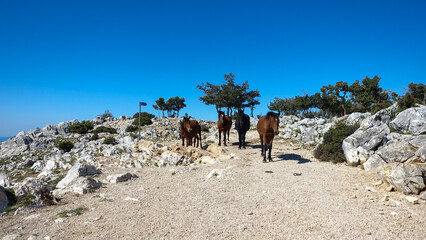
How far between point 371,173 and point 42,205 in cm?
1056

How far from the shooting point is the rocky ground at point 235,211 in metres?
4.47

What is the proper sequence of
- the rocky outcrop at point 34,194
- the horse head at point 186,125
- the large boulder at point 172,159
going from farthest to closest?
1. the horse head at point 186,125
2. the large boulder at point 172,159
3. the rocky outcrop at point 34,194

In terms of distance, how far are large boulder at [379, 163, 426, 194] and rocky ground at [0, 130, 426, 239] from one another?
0.84 feet

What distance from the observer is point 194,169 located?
1053 centimetres

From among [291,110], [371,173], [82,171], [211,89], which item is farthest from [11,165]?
[291,110]

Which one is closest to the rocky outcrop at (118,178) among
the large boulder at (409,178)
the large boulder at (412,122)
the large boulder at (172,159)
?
the large boulder at (172,159)

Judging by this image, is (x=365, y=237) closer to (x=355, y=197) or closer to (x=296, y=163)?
(x=355, y=197)

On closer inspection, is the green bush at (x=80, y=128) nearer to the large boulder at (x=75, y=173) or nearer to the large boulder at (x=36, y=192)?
the large boulder at (x=75, y=173)

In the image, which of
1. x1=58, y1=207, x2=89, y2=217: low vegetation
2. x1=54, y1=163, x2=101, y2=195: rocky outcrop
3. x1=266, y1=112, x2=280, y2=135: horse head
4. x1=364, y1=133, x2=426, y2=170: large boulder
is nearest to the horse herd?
x1=266, y1=112, x2=280, y2=135: horse head

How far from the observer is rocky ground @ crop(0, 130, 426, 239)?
14.7 feet

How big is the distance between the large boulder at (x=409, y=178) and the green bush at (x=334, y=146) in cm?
430

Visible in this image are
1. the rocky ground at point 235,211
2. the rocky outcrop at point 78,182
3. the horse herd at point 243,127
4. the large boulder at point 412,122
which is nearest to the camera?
the rocky ground at point 235,211

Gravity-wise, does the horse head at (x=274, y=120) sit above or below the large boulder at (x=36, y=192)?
above

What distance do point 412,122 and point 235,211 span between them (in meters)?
10.9
